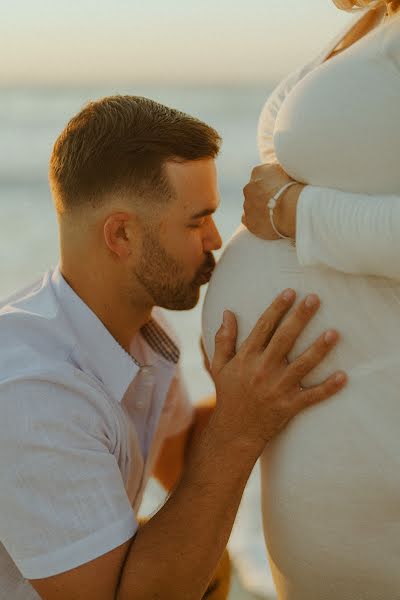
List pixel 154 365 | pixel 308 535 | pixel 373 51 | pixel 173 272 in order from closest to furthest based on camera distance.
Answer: pixel 373 51, pixel 308 535, pixel 173 272, pixel 154 365

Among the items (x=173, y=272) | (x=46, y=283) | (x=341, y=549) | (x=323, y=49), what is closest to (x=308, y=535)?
(x=341, y=549)

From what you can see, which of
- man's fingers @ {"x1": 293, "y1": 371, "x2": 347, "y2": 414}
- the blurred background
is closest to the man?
man's fingers @ {"x1": 293, "y1": 371, "x2": 347, "y2": 414}

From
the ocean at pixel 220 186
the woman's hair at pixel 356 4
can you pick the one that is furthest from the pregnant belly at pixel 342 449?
the ocean at pixel 220 186

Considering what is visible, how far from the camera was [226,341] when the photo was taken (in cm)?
191

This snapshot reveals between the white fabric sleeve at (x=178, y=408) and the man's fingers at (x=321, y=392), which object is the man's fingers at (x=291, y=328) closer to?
the man's fingers at (x=321, y=392)

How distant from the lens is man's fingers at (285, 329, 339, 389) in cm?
176

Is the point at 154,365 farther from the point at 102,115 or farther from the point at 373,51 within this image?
the point at 373,51

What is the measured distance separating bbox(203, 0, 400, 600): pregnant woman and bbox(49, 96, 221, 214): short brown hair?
12.0 inches

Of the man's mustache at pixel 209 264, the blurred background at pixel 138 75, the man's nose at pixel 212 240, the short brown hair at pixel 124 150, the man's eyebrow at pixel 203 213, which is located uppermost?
the short brown hair at pixel 124 150

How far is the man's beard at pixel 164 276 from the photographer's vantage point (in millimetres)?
2100

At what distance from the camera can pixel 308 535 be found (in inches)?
71.9

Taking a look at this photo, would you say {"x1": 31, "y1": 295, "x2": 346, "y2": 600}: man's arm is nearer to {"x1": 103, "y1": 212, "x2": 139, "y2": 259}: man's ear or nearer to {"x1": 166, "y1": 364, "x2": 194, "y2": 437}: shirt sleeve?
{"x1": 103, "y1": 212, "x2": 139, "y2": 259}: man's ear

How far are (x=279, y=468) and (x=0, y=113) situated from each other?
19.2m

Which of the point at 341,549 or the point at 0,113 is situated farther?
the point at 0,113
